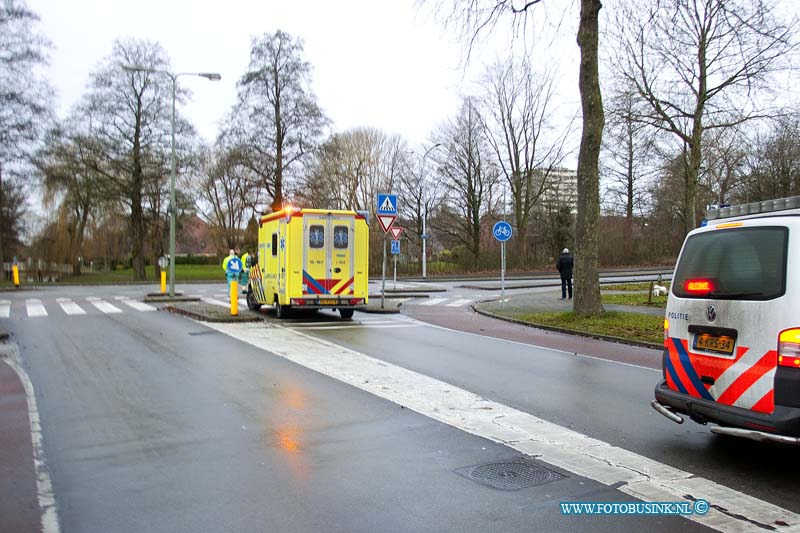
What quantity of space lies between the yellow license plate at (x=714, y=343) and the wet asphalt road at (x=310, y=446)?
2.96 feet

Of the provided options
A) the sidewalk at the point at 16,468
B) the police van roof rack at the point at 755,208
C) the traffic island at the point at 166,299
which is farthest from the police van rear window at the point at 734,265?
the traffic island at the point at 166,299

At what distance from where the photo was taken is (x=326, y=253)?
15641 mm

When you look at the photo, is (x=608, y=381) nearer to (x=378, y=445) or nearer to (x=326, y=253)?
(x=378, y=445)

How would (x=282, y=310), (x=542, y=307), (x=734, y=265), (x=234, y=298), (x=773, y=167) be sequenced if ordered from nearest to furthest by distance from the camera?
(x=734, y=265) < (x=234, y=298) < (x=282, y=310) < (x=542, y=307) < (x=773, y=167)

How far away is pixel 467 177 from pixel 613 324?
36.4m

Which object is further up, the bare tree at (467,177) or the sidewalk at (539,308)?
the bare tree at (467,177)

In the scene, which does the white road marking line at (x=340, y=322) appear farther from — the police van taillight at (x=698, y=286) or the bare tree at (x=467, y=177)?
the bare tree at (x=467, y=177)

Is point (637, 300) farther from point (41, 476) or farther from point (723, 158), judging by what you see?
point (41, 476)

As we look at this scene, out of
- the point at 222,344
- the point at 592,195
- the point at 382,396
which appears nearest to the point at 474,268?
the point at 592,195

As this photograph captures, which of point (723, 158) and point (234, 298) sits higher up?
point (723, 158)

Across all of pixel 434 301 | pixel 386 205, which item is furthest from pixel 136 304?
pixel 434 301

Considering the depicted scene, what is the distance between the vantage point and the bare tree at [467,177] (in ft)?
159

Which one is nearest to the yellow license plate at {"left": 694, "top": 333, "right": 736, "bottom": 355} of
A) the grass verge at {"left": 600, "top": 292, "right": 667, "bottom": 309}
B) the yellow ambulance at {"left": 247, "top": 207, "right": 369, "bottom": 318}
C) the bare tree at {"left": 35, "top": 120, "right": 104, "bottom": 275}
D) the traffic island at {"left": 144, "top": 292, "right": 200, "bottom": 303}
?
the yellow ambulance at {"left": 247, "top": 207, "right": 369, "bottom": 318}

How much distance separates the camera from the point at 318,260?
51.0 ft
